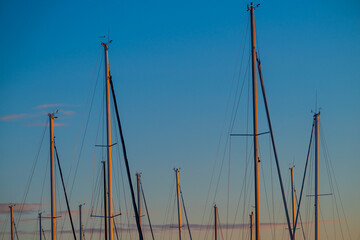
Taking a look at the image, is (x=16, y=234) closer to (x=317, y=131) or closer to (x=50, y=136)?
(x=50, y=136)

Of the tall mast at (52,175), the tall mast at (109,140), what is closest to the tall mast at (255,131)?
the tall mast at (109,140)

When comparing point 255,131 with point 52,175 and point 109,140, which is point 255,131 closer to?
point 109,140

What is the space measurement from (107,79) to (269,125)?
10639 mm

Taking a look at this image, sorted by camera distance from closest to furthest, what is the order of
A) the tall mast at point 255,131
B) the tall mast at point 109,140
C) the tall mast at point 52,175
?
the tall mast at point 255,131 → the tall mast at point 109,140 → the tall mast at point 52,175

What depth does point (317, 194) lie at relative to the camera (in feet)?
188

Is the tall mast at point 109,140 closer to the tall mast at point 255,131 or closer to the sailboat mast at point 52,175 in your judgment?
the tall mast at point 255,131

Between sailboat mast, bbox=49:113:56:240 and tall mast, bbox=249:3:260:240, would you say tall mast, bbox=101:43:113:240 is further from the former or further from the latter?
sailboat mast, bbox=49:113:56:240

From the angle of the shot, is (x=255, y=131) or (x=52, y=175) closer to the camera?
(x=255, y=131)

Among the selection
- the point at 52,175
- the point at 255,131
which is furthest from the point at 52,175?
→ the point at 255,131

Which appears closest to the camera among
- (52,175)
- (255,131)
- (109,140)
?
(255,131)

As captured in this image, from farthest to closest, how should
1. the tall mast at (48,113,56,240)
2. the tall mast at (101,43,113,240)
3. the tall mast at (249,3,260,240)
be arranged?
the tall mast at (48,113,56,240)
the tall mast at (101,43,113,240)
the tall mast at (249,3,260,240)

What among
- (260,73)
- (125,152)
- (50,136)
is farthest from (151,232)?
(260,73)

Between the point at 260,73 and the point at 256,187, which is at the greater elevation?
the point at 260,73

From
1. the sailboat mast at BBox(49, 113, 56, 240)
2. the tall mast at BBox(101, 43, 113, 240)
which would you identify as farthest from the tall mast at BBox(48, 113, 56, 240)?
the tall mast at BBox(101, 43, 113, 240)
